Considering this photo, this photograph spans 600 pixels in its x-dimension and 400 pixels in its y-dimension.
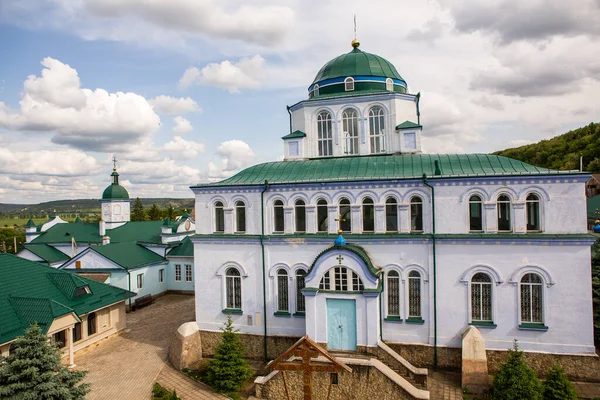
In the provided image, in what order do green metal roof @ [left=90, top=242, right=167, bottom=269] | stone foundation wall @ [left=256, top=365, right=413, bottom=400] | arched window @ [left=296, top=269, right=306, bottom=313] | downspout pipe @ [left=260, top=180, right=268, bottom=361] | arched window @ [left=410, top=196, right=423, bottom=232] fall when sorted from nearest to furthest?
stone foundation wall @ [left=256, top=365, right=413, bottom=400], arched window @ [left=410, top=196, right=423, bottom=232], arched window @ [left=296, top=269, right=306, bottom=313], downspout pipe @ [left=260, top=180, right=268, bottom=361], green metal roof @ [left=90, top=242, right=167, bottom=269]

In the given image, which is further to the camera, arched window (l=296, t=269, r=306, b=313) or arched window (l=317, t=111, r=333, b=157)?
arched window (l=317, t=111, r=333, b=157)

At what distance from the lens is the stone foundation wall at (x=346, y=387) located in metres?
12.8

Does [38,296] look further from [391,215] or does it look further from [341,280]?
[391,215]

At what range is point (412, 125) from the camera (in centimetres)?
1827

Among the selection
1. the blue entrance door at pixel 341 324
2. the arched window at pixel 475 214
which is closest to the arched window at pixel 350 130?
the arched window at pixel 475 214

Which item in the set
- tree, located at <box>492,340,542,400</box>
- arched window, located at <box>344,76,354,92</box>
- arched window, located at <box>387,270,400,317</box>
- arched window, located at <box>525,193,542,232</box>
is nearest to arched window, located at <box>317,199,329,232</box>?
arched window, located at <box>387,270,400,317</box>

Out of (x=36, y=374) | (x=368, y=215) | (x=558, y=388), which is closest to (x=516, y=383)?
(x=558, y=388)

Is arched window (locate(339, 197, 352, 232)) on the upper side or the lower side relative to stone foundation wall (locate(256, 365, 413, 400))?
upper

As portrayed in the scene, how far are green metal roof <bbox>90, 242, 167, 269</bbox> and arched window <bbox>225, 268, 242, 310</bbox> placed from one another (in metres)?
12.1

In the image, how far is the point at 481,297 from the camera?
14766mm

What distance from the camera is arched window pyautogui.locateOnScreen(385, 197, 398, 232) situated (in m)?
15.8

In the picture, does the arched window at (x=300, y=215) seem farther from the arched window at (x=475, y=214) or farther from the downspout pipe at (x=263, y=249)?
the arched window at (x=475, y=214)

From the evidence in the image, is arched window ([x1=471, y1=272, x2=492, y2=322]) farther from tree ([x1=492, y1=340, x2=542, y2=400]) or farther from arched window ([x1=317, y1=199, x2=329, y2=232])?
arched window ([x1=317, y1=199, x2=329, y2=232])

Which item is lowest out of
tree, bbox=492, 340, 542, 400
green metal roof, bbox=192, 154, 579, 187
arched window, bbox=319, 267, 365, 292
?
tree, bbox=492, 340, 542, 400
